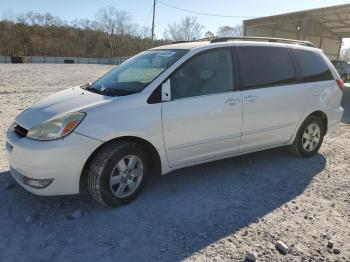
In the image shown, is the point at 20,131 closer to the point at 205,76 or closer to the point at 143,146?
the point at 143,146

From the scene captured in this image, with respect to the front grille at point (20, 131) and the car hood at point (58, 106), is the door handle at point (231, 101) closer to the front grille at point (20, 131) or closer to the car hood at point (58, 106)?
the car hood at point (58, 106)

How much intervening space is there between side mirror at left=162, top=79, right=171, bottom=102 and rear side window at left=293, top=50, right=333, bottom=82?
2348 millimetres

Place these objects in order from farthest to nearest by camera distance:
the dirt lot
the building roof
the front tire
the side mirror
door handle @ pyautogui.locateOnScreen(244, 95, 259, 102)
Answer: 1. the building roof
2. door handle @ pyautogui.locateOnScreen(244, 95, 259, 102)
3. the side mirror
4. the front tire
5. the dirt lot

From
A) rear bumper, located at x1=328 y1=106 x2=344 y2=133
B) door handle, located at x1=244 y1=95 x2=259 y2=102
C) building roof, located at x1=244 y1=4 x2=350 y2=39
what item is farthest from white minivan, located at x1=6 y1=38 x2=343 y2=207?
building roof, located at x1=244 y1=4 x2=350 y2=39

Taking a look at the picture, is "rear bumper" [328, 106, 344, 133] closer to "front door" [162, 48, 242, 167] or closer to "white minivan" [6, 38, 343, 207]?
"white minivan" [6, 38, 343, 207]

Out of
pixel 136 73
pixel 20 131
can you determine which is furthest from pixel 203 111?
pixel 20 131

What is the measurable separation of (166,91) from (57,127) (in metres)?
1.23

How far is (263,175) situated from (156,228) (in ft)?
6.65

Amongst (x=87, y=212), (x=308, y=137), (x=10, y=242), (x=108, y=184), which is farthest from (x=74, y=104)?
(x=308, y=137)

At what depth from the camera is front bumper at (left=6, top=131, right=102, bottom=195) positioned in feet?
10.3

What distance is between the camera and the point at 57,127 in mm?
3248

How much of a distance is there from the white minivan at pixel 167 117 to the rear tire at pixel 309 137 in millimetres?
20

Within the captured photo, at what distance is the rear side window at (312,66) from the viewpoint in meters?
5.02

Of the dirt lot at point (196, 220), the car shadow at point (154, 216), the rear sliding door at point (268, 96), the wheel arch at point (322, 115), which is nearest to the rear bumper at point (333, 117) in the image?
the wheel arch at point (322, 115)
